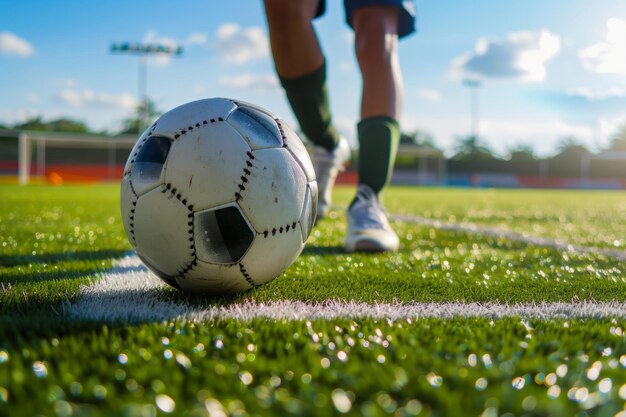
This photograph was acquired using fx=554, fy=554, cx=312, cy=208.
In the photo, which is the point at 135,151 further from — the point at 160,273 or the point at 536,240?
the point at 536,240

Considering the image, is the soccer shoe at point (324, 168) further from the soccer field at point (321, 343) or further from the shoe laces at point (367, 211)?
the soccer field at point (321, 343)

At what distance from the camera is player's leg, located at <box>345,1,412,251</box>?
2.96m

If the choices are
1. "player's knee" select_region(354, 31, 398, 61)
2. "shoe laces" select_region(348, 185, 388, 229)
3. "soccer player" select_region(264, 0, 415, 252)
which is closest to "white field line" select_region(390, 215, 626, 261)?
"soccer player" select_region(264, 0, 415, 252)

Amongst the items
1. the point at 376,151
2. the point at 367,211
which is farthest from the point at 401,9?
the point at 367,211

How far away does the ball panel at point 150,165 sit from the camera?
1620 mm

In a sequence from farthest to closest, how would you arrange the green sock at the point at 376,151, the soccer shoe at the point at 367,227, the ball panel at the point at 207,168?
the green sock at the point at 376,151 < the soccer shoe at the point at 367,227 < the ball panel at the point at 207,168

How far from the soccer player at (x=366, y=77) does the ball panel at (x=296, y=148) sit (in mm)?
910

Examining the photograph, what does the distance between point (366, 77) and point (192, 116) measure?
1.56 metres

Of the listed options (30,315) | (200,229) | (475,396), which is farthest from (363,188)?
(475,396)

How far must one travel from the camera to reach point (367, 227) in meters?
2.74

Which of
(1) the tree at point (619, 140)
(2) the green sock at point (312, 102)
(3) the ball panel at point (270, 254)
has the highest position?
(1) the tree at point (619, 140)

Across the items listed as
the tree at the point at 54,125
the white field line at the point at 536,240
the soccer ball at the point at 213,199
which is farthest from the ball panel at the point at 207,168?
the tree at the point at 54,125

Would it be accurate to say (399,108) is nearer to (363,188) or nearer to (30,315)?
(363,188)

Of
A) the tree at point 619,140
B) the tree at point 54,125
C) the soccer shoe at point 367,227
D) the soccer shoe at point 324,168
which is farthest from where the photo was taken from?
the tree at point 619,140
